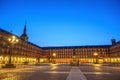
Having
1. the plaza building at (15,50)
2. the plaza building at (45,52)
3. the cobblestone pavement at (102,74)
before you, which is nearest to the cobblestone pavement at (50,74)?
the cobblestone pavement at (102,74)

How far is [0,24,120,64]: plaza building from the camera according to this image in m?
67.0

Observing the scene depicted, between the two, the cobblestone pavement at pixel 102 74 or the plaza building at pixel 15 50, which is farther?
the plaza building at pixel 15 50

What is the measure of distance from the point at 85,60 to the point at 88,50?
965 centimetres

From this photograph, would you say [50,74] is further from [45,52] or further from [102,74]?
[45,52]

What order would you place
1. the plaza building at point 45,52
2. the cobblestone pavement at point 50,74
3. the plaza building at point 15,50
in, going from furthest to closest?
the plaza building at point 45,52 < the plaza building at point 15,50 < the cobblestone pavement at point 50,74

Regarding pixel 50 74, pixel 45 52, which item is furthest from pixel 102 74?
pixel 45 52

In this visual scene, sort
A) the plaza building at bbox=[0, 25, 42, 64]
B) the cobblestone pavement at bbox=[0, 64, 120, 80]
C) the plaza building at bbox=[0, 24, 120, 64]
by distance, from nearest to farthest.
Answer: the cobblestone pavement at bbox=[0, 64, 120, 80]
the plaza building at bbox=[0, 25, 42, 64]
the plaza building at bbox=[0, 24, 120, 64]

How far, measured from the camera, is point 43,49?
142000 mm

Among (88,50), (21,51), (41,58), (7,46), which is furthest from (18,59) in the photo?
(88,50)

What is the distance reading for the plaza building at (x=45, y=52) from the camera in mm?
67000

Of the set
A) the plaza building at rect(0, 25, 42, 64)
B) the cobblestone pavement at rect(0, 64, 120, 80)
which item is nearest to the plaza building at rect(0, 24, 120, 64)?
the plaza building at rect(0, 25, 42, 64)

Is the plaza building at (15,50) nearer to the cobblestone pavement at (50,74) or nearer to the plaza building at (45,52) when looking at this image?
the plaza building at (45,52)

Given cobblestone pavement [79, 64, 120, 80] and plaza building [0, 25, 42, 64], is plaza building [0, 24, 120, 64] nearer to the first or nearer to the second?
plaza building [0, 25, 42, 64]

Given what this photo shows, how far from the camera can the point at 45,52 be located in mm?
140500
